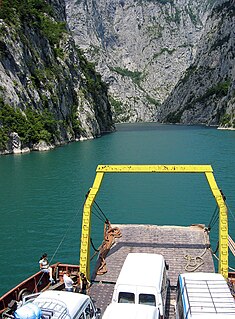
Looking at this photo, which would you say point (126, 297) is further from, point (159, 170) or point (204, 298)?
point (159, 170)

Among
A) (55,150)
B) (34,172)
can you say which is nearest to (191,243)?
(34,172)

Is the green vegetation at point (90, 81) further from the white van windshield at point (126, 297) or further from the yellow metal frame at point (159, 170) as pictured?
the white van windshield at point (126, 297)

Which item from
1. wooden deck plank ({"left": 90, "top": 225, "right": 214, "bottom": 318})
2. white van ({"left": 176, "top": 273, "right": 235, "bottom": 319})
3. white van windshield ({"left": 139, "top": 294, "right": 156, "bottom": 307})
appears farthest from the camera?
wooden deck plank ({"left": 90, "top": 225, "right": 214, "bottom": 318})

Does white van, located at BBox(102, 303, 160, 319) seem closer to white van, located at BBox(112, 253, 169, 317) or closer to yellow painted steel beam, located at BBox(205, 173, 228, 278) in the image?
white van, located at BBox(112, 253, 169, 317)

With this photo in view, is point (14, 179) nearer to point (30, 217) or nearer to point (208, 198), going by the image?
point (30, 217)

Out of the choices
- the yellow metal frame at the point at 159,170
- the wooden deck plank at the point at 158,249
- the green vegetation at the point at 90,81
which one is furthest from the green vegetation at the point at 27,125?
the yellow metal frame at the point at 159,170

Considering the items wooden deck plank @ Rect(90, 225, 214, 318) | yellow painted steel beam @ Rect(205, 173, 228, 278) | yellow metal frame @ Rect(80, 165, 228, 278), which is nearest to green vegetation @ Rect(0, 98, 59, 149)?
wooden deck plank @ Rect(90, 225, 214, 318)

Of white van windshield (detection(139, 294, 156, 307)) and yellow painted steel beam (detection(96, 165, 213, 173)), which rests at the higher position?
yellow painted steel beam (detection(96, 165, 213, 173))
